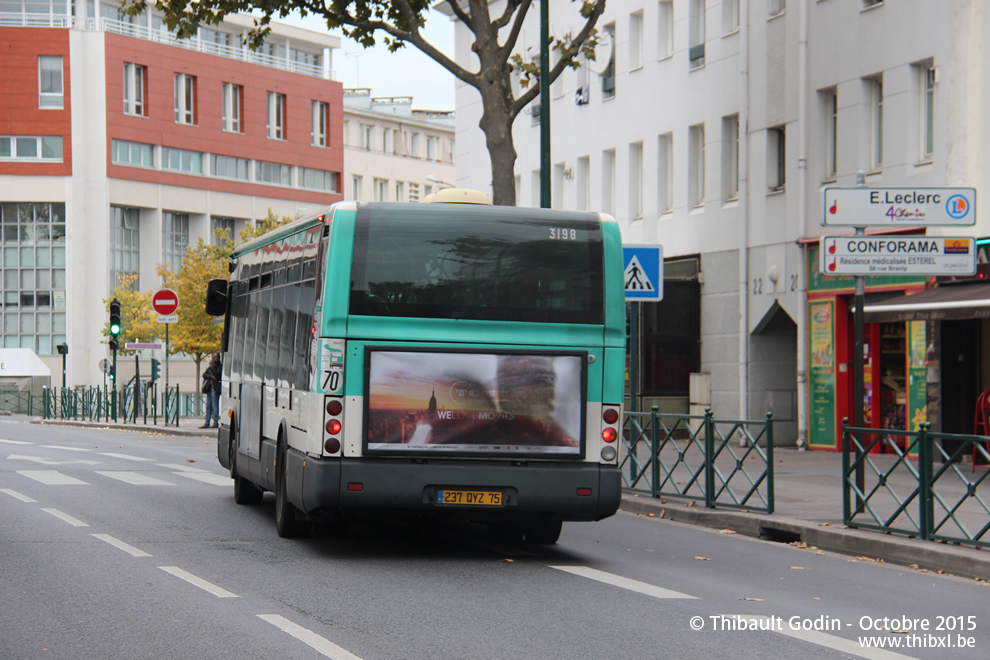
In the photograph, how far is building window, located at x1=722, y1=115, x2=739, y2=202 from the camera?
1163 inches

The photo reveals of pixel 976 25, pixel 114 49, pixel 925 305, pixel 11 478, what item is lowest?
pixel 11 478

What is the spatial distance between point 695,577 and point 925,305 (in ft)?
31.9

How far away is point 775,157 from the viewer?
91.5ft

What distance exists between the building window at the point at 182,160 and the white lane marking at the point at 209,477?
6332 cm

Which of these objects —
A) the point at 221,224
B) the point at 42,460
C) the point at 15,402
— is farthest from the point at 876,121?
the point at 221,224

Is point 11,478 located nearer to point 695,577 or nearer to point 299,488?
point 299,488

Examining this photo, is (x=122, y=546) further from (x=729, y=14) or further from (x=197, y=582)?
(x=729, y=14)

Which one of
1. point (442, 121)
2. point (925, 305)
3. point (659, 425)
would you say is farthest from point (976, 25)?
point (442, 121)

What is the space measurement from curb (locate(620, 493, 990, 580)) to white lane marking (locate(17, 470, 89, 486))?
7.12 m

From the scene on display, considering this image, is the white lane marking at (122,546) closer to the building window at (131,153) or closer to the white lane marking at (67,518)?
the white lane marking at (67,518)

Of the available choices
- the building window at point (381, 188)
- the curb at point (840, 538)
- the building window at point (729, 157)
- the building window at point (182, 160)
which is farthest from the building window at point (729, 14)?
the building window at point (381, 188)

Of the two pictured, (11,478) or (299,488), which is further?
(11,478)

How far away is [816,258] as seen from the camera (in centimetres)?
2597

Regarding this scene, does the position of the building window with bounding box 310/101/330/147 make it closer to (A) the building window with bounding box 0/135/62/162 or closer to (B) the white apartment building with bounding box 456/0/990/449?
(A) the building window with bounding box 0/135/62/162
